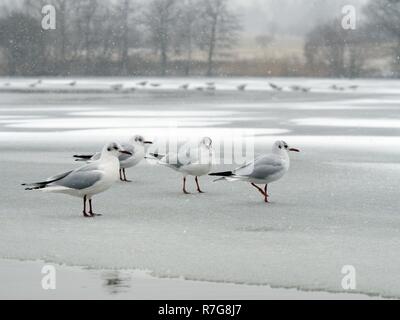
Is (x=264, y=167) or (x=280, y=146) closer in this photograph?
(x=264, y=167)

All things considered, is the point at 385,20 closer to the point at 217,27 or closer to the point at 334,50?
the point at 334,50

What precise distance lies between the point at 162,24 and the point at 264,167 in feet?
300

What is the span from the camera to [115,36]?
322 feet

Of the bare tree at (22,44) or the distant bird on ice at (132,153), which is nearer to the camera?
the distant bird on ice at (132,153)

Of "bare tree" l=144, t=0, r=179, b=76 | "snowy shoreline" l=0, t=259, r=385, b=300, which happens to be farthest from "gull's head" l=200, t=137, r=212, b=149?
"bare tree" l=144, t=0, r=179, b=76

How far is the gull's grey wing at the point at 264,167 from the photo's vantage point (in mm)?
10430

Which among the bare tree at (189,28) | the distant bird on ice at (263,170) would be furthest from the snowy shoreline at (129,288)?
the bare tree at (189,28)

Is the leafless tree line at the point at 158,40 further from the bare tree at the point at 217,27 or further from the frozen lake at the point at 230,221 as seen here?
the frozen lake at the point at 230,221

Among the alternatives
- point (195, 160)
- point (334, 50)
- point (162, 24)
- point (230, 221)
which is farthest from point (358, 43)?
point (230, 221)

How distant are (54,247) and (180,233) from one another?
1276 mm

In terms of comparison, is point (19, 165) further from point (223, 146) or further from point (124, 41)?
point (124, 41)

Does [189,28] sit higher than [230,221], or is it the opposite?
[189,28]

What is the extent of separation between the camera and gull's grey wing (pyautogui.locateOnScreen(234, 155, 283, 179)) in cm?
1043

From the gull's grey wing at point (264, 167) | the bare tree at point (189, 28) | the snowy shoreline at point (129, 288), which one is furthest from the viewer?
the bare tree at point (189, 28)
